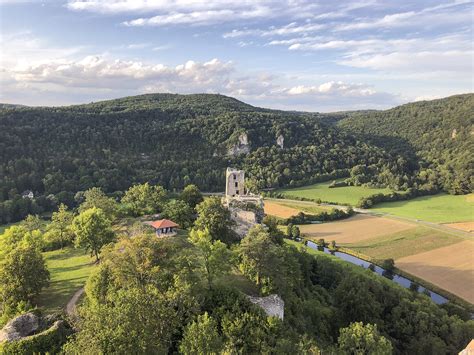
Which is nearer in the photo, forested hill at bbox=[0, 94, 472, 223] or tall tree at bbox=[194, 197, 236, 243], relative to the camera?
tall tree at bbox=[194, 197, 236, 243]

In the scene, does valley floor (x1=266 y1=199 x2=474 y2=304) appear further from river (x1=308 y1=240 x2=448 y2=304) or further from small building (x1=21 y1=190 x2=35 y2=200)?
small building (x1=21 y1=190 x2=35 y2=200)

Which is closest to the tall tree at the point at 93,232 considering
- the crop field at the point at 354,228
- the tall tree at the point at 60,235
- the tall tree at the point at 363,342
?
the tall tree at the point at 60,235

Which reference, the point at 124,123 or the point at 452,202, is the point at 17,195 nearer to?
the point at 124,123

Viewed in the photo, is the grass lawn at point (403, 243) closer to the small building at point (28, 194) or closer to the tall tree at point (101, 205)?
the tall tree at point (101, 205)

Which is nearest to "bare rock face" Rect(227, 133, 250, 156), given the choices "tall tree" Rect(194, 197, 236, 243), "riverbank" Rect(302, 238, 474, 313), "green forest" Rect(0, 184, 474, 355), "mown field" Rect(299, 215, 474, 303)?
"mown field" Rect(299, 215, 474, 303)

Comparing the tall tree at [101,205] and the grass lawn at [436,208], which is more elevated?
the tall tree at [101,205]

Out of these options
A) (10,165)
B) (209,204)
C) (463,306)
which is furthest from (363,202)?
(10,165)
